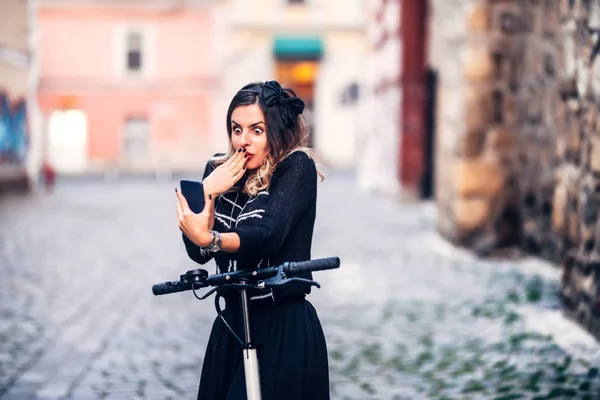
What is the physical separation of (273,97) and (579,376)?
3.23m

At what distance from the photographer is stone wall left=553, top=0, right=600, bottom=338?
6.36 metres

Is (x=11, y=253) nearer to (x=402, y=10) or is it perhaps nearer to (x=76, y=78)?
(x=402, y=10)

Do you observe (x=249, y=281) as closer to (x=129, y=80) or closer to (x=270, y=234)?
(x=270, y=234)

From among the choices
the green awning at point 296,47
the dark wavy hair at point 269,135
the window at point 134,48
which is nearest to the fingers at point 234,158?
the dark wavy hair at point 269,135

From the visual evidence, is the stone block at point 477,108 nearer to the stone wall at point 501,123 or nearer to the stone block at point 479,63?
the stone wall at point 501,123

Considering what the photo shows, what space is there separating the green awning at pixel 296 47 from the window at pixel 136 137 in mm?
5744

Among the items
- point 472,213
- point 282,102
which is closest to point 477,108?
point 472,213

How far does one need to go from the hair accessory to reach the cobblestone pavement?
2.55 m

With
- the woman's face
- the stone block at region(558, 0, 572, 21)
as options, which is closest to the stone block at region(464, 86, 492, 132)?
the stone block at region(558, 0, 572, 21)

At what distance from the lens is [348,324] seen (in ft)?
23.1

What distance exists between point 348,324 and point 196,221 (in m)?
4.58

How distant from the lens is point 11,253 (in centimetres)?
1145

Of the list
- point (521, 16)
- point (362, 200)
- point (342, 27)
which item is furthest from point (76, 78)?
point (521, 16)

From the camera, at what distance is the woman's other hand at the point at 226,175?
2.69 metres
